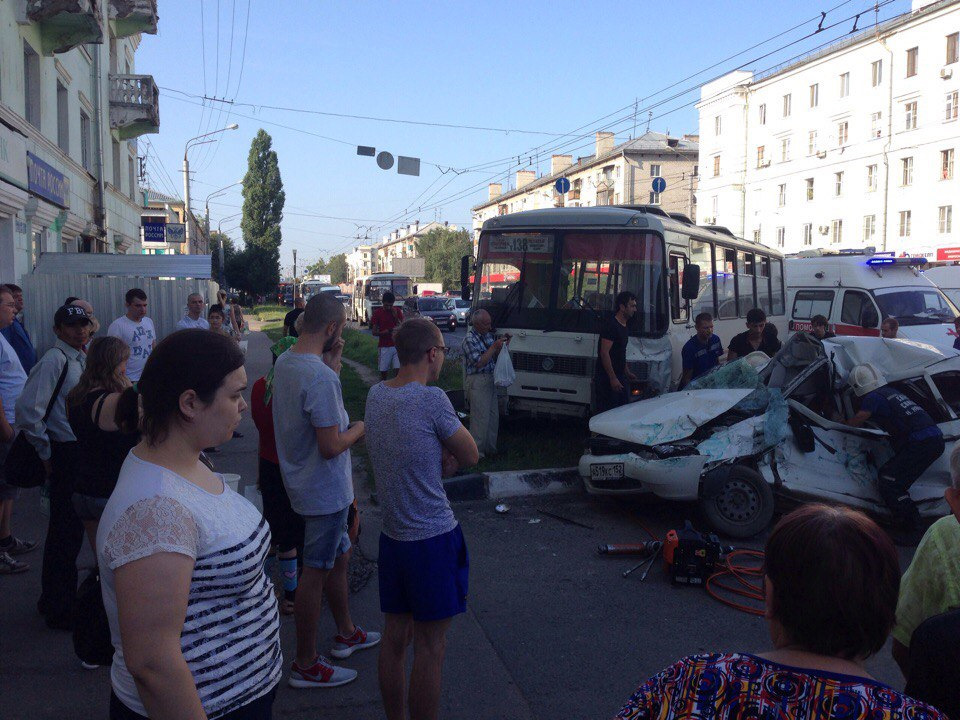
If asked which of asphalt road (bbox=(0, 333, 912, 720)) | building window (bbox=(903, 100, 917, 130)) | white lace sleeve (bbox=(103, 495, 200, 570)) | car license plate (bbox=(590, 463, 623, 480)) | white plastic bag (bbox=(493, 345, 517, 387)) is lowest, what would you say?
asphalt road (bbox=(0, 333, 912, 720))

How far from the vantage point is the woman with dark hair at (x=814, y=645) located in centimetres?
141

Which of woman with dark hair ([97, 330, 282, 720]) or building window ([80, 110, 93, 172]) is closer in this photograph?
woman with dark hair ([97, 330, 282, 720])

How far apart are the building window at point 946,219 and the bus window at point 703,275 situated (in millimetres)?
31487

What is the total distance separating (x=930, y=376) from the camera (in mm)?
7004

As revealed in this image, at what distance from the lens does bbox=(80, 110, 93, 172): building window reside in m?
18.3

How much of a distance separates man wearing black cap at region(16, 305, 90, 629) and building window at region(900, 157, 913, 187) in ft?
139

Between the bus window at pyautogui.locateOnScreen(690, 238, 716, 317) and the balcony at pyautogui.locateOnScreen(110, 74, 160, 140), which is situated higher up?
the balcony at pyautogui.locateOnScreen(110, 74, 160, 140)

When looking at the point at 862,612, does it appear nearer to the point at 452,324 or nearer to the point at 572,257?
the point at 572,257

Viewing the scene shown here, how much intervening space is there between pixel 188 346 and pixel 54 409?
3563 millimetres

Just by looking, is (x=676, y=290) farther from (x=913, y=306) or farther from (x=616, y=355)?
(x=913, y=306)

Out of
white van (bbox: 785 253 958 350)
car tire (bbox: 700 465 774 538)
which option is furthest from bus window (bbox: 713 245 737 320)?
car tire (bbox: 700 465 774 538)

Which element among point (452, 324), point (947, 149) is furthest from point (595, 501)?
point (947, 149)

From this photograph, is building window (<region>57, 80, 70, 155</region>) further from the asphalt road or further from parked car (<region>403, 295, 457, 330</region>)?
parked car (<region>403, 295, 457, 330</region>)

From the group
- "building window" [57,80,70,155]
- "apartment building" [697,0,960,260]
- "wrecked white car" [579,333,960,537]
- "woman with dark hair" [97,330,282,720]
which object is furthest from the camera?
"apartment building" [697,0,960,260]
